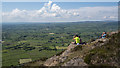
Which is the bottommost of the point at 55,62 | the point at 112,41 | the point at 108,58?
the point at 55,62

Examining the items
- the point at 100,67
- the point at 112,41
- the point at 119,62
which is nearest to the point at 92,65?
the point at 100,67

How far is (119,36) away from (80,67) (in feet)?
32.5

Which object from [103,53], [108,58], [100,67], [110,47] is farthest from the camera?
[110,47]

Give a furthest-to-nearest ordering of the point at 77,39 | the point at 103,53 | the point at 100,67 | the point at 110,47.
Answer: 1. the point at 77,39
2. the point at 110,47
3. the point at 103,53
4. the point at 100,67

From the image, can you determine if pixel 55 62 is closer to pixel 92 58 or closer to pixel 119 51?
pixel 92 58

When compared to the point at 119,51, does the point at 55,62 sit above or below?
below

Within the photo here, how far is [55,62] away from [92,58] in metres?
5.47

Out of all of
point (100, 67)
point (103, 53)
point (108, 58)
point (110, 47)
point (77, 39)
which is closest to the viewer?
point (100, 67)

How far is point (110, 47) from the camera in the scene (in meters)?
17.1

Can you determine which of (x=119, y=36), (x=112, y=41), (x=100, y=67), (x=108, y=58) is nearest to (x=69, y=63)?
(x=100, y=67)

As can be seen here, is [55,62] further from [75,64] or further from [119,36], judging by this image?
[119,36]

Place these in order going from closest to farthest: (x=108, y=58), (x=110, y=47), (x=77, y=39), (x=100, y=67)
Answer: (x=100, y=67) < (x=108, y=58) < (x=110, y=47) < (x=77, y=39)

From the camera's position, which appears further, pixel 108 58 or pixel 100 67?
pixel 108 58

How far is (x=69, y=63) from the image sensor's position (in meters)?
15.6
